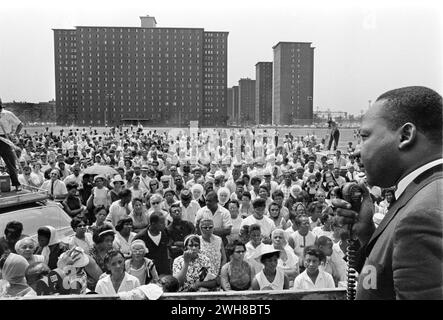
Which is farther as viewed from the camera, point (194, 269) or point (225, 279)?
point (225, 279)

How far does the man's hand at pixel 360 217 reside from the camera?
2014 millimetres

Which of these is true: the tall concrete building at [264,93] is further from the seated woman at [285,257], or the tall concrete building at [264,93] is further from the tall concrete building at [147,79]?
the seated woman at [285,257]

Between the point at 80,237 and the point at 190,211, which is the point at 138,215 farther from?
the point at 80,237

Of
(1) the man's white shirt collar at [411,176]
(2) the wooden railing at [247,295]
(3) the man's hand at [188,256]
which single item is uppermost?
(1) the man's white shirt collar at [411,176]

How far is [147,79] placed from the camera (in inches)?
4695

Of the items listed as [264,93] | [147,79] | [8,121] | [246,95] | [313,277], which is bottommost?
[313,277]

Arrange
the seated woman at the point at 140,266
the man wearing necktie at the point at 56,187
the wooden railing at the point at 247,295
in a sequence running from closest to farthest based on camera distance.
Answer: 1. the wooden railing at the point at 247,295
2. the seated woman at the point at 140,266
3. the man wearing necktie at the point at 56,187

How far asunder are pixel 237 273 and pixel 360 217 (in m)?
3.33

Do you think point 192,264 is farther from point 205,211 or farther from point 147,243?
point 205,211

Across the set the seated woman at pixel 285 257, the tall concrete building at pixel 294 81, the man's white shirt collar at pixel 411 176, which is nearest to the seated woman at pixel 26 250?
the seated woman at pixel 285 257

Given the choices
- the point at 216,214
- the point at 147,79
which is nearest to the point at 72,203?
the point at 216,214

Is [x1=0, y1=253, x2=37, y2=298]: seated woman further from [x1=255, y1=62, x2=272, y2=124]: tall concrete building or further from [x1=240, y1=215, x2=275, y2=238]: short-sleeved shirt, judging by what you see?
[x1=255, y1=62, x2=272, y2=124]: tall concrete building

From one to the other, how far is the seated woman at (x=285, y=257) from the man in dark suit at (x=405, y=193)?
3.99 metres
